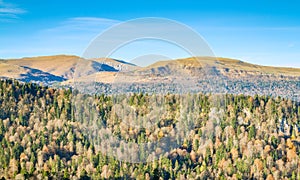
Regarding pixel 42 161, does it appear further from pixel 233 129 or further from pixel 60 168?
pixel 233 129

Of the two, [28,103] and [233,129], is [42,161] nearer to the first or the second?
[28,103]

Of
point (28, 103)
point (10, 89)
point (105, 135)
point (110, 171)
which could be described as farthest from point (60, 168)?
point (10, 89)

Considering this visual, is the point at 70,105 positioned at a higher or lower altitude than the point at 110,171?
higher

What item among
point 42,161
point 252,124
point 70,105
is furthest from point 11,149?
point 252,124

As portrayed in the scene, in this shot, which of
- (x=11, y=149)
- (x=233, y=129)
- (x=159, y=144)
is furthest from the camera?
(x=233, y=129)

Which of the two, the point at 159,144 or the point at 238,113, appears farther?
the point at 238,113

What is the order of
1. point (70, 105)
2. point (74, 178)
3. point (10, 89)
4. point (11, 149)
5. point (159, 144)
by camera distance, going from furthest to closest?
1. point (10, 89)
2. point (70, 105)
3. point (11, 149)
4. point (74, 178)
5. point (159, 144)
